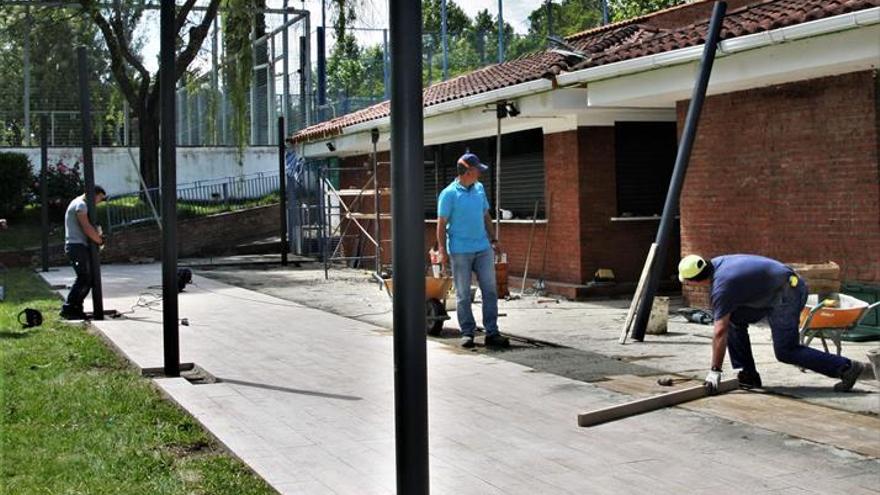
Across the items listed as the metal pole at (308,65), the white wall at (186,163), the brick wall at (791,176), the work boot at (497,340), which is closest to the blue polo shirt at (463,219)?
the work boot at (497,340)

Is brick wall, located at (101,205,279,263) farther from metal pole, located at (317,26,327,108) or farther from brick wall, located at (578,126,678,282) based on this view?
brick wall, located at (578,126,678,282)

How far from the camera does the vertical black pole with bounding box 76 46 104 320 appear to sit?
1278 centimetres

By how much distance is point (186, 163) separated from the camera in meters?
34.6

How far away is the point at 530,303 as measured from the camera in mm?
15266

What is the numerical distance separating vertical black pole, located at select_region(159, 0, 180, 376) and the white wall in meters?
24.8

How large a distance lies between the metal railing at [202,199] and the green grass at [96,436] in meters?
19.2

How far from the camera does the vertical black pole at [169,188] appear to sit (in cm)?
916

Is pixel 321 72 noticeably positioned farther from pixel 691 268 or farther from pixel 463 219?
pixel 691 268

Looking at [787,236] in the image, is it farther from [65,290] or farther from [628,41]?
[65,290]

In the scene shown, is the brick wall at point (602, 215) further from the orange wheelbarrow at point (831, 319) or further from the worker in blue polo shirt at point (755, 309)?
the worker in blue polo shirt at point (755, 309)

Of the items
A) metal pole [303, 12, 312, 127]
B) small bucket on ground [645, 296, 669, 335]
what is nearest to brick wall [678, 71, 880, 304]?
small bucket on ground [645, 296, 669, 335]

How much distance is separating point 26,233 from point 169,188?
22090mm

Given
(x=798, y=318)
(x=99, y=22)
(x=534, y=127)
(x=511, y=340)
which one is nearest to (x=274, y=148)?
(x=99, y=22)

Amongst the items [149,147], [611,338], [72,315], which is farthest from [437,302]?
[149,147]
